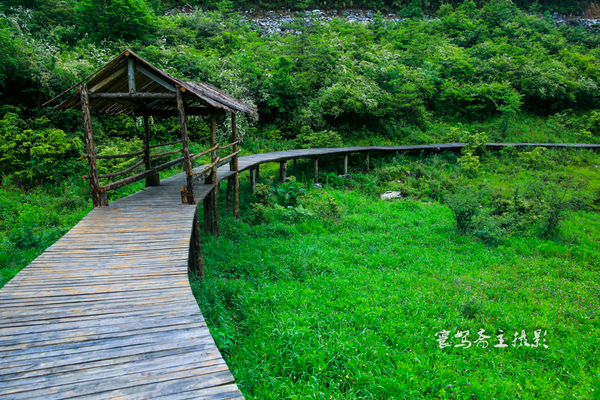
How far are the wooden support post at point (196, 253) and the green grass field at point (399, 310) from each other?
259 millimetres

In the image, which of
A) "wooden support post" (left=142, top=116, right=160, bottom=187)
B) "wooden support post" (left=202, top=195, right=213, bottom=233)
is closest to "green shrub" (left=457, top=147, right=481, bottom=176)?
"wooden support post" (left=202, top=195, right=213, bottom=233)

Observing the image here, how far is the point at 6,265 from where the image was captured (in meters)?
6.73

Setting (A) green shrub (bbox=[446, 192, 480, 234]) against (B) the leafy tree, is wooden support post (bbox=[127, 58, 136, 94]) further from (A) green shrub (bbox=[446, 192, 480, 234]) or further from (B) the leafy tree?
(B) the leafy tree

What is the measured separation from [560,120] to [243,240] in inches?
1094

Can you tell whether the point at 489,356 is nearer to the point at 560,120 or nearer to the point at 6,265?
the point at 6,265

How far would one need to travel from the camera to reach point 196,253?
6512 millimetres

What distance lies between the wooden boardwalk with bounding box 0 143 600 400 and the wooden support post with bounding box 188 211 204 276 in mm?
1099

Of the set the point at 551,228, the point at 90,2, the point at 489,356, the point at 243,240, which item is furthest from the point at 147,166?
the point at 90,2

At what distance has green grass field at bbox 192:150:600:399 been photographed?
391 cm

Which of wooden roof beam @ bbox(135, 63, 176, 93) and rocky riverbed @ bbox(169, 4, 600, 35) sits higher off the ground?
rocky riverbed @ bbox(169, 4, 600, 35)

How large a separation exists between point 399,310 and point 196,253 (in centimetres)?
404

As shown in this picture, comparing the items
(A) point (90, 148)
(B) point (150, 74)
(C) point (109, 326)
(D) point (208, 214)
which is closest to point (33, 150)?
(A) point (90, 148)

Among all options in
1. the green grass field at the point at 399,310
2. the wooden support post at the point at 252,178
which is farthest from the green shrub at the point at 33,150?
the green grass field at the point at 399,310

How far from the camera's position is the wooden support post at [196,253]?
248 inches
